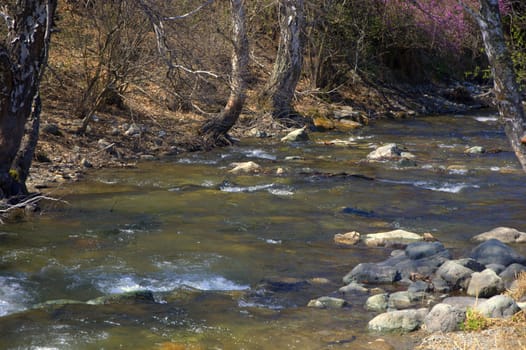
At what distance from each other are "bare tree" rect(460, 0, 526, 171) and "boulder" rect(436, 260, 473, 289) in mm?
1550

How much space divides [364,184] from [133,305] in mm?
7211

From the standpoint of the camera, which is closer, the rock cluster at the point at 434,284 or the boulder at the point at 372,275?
the rock cluster at the point at 434,284

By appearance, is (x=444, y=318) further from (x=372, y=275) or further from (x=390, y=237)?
(x=390, y=237)

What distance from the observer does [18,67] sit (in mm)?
10164

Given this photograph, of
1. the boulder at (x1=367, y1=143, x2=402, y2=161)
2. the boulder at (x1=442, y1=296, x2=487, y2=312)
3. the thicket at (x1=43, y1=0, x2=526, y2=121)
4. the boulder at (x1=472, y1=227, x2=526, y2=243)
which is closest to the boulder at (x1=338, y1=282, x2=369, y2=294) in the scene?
the boulder at (x1=442, y1=296, x2=487, y2=312)

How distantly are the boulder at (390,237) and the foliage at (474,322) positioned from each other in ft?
10.9

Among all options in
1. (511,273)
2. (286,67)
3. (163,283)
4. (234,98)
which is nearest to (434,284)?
(511,273)

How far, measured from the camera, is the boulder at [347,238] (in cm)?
1027

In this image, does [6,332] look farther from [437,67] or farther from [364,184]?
[437,67]

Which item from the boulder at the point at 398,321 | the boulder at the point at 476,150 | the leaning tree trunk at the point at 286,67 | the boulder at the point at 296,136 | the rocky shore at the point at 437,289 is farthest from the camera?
the leaning tree trunk at the point at 286,67

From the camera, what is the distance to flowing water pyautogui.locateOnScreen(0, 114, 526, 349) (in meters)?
7.07

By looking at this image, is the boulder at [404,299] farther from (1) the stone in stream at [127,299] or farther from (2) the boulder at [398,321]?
(1) the stone in stream at [127,299]

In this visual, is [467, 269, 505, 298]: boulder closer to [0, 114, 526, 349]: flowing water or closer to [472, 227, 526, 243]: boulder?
[0, 114, 526, 349]: flowing water

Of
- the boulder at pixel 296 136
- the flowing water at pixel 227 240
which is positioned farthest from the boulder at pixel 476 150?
the boulder at pixel 296 136
